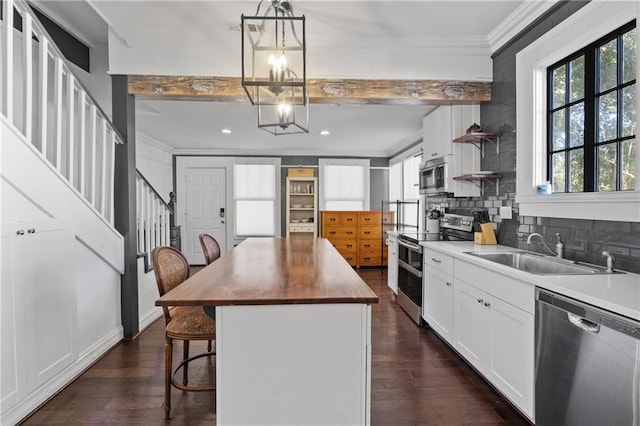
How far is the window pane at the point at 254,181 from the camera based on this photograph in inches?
266

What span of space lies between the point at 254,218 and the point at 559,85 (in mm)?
5650

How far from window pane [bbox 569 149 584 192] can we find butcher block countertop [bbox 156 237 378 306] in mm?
1657

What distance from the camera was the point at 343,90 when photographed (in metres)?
2.85

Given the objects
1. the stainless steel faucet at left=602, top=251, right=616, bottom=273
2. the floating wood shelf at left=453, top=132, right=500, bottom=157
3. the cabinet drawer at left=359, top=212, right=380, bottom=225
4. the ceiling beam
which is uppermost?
the ceiling beam

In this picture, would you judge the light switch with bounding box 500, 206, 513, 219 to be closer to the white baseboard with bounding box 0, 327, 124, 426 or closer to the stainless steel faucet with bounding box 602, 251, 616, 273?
the stainless steel faucet with bounding box 602, 251, 616, 273

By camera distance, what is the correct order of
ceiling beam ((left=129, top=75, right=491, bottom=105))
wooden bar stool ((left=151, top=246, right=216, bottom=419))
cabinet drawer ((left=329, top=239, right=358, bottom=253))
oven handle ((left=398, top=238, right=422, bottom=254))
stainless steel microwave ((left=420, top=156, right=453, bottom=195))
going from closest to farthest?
wooden bar stool ((left=151, top=246, right=216, bottom=419))
ceiling beam ((left=129, top=75, right=491, bottom=105))
oven handle ((left=398, top=238, right=422, bottom=254))
stainless steel microwave ((left=420, top=156, right=453, bottom=195))
cabinet drawer ((left=329, top=239, right=358, bottom=253))

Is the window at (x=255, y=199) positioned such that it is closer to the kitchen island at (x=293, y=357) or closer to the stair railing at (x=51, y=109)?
the stair railing at (x=51, y=109)

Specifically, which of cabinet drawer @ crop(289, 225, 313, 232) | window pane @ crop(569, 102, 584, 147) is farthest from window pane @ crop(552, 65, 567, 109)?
cabinet drawer @ crop(289, 225, 313, 232)

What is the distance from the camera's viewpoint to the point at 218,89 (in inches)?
109

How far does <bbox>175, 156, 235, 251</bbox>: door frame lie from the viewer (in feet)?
21.8

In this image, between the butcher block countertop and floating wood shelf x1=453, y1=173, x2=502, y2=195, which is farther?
floating wood shelf x1=453, y1=173, x2=502, y2=195

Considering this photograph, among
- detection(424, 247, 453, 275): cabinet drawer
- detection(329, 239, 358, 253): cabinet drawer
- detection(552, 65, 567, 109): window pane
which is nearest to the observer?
detection(552, 65, 567, 109): window pane

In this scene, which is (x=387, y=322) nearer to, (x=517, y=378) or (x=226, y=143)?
(x=517, y=378)

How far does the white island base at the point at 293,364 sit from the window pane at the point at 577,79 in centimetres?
206
